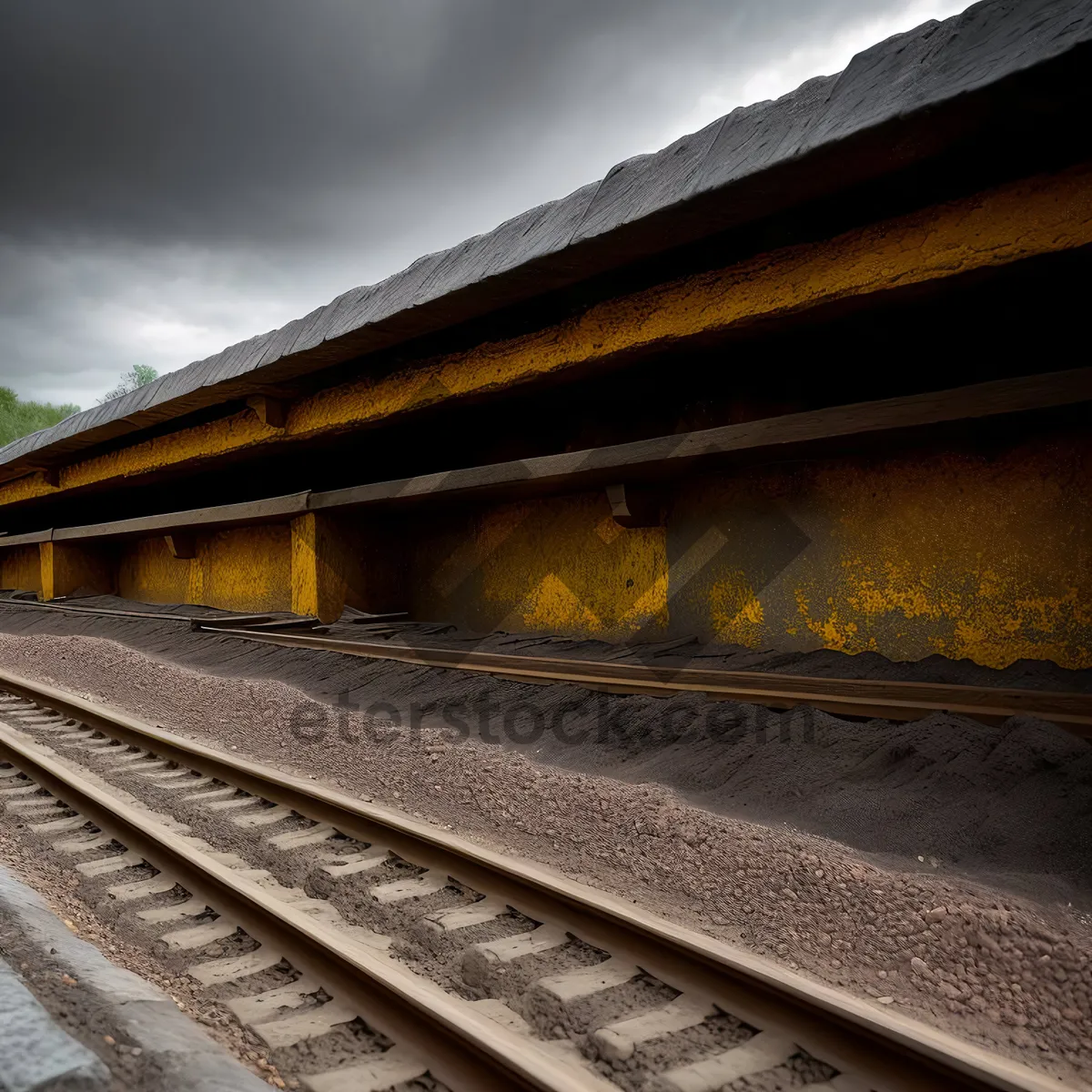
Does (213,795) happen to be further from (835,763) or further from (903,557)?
(903,557)

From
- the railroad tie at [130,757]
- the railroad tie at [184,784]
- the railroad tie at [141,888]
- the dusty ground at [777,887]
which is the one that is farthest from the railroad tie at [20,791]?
the railroad tie at [141,888]

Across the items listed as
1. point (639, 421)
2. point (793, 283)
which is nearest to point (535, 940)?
point (793, 283)

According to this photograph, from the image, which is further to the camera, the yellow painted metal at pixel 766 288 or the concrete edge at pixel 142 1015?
the yellow painted metal at pixel 766 288

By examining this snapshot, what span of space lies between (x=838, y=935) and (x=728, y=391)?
4.66 m

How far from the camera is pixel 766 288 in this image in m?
4.96

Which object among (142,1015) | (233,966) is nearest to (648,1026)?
(142,1015)

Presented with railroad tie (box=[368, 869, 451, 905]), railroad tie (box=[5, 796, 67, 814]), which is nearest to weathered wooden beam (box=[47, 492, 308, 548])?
railroad tie (box=[5, 796, 67, 814])

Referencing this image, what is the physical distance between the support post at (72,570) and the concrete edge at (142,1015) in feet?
48.1

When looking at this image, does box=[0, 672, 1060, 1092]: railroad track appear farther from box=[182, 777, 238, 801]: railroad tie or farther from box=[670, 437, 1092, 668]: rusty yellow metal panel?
box=[670, 437, 1092, 668]: rusty yellow metal panel

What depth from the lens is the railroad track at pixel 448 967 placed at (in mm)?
2236

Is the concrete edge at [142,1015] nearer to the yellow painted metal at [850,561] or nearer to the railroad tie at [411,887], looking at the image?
the railroad tie at [411,887]

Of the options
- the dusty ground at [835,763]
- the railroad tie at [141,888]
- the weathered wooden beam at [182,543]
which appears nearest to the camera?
the dusty ground at [835,763]

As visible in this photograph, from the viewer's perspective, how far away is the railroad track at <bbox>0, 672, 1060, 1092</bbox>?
2.24 meters

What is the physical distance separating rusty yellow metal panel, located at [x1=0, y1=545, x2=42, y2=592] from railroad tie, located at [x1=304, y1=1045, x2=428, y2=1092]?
62.3 ft
